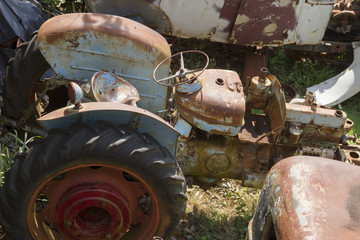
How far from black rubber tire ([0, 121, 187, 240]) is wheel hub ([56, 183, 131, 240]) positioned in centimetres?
22

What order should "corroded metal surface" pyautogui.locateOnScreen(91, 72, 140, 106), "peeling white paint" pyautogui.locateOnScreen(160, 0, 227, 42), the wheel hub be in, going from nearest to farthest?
the wheel hub
"corroded metal surface" pyautogui.locateOnScreen(91, 72, 140, 106)
"peeling white paint" pyautogui.locateOnScreen(160, 0, 227, 42)

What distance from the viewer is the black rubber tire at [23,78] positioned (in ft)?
11.6

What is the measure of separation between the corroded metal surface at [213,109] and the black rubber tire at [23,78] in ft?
3.94

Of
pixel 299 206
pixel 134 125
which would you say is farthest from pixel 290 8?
pixel 299 206

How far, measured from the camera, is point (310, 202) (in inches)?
93.0

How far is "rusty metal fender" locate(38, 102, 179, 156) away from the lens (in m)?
2.78

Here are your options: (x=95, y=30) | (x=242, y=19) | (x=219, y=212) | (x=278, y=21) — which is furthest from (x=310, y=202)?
(x=278, y=21)

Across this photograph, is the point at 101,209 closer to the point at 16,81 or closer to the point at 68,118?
the point at 68,118

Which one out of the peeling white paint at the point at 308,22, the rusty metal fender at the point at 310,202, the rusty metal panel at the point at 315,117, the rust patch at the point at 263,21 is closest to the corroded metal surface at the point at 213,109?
the rusty metal panel at the point at 315,117

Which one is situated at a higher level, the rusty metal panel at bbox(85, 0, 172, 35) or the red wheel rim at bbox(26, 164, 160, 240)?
the rusty metal panel at bbox(85, 0, 172, 35)

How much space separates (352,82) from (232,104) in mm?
3475

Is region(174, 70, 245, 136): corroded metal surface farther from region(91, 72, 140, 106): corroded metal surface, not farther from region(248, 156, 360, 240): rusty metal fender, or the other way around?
region(248, 156, 360, 240): rusty metal fender

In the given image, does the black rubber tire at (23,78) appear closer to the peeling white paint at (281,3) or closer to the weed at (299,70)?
the peeling white paint at (281,3)

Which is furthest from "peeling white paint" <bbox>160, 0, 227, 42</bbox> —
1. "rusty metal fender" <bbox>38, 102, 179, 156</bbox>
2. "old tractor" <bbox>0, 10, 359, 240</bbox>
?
"rusty metal fender" <bbox>38, 102, 179, 156</bbox>
